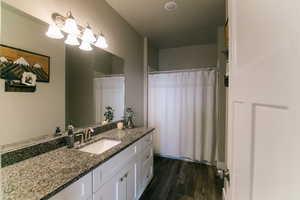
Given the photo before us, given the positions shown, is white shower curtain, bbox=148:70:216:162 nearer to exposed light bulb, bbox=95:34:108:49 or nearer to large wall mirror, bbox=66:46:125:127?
large wall mirror, bbox=66:46:125:127

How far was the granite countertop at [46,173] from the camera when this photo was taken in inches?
27.9

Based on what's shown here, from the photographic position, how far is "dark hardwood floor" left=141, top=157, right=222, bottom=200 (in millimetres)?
1880

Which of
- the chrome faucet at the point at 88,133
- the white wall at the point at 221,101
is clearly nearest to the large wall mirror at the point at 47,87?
the chrome faucet at the point at 88,133

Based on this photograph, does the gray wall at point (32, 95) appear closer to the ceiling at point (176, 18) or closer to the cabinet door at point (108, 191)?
the cabinet door at point (108, 191)

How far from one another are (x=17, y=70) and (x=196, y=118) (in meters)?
2.63

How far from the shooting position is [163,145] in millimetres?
3072

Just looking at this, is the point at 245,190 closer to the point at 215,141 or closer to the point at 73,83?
the point at 73,83

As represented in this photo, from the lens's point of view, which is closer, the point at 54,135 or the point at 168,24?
the point at 54,135

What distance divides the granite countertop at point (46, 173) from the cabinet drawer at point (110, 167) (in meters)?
0.06

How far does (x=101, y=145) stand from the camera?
1591 mm

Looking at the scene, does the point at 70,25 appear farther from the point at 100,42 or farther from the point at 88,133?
the point at 88,133

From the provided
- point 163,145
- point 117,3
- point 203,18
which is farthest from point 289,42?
point 163,145

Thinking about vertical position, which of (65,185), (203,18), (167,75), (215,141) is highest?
(203,18)

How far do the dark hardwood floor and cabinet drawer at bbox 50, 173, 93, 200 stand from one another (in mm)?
1121
